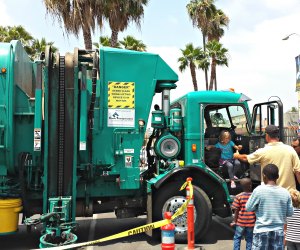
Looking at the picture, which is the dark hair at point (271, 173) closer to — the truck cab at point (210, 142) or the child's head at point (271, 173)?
the child's head at point (271, 173)

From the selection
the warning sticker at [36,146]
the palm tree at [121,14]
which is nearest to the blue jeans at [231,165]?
the warning sticker at [36,146]

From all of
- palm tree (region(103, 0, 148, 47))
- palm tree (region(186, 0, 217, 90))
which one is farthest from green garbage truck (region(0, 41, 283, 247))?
palm tree (region(186, 0, 217, 90))

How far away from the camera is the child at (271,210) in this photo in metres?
3.66

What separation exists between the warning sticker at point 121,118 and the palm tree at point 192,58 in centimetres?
2529

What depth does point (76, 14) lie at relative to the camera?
17234mm

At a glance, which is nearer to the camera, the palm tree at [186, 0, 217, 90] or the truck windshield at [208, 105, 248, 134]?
the truck windshield at [208, 105, 248, 134]

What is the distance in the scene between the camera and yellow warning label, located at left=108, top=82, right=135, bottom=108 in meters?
6.23

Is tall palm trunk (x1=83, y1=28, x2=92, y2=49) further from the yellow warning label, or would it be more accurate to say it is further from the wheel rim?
the wheel rim

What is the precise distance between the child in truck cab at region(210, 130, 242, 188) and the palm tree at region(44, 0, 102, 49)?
11.8m

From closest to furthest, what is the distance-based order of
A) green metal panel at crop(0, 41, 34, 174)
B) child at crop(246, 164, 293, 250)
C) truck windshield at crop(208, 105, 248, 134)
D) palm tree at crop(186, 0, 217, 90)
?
child at crop(246, 164, 293, 250) < green metal panel at crop(0, 41, 34, 174) < truck windshield at crop(208, 105, 248, 134) < palm tree at crop(186, 0, 217, 90)

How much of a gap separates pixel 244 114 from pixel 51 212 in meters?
3.91

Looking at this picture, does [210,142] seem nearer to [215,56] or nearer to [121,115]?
[121,115]

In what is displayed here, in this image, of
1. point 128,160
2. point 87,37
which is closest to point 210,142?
point 128,160

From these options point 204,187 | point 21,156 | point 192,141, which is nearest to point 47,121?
point 21,156
